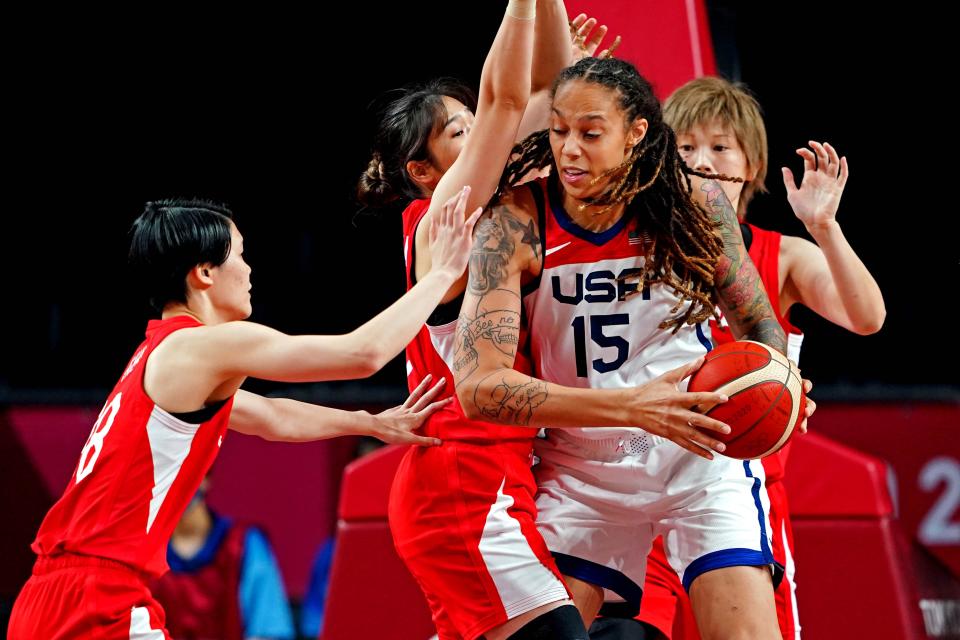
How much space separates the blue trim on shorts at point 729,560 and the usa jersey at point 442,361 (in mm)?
558

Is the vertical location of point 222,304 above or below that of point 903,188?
above

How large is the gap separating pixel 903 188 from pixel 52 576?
9004 millimetres

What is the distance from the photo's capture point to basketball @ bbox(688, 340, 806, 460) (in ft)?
8.95

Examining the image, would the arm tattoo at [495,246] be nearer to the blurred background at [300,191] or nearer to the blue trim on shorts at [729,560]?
the blue trim on shorts at [729,560]

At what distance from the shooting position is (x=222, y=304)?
3.42m

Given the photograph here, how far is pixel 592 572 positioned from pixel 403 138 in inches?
54.5

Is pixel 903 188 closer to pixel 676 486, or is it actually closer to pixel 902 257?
pixel 902 257

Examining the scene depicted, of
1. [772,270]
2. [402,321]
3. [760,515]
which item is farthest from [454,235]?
[772,270]

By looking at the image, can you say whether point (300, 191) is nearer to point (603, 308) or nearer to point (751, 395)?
point (603, 308)

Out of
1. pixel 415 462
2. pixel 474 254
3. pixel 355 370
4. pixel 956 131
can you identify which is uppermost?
pixel 474 254

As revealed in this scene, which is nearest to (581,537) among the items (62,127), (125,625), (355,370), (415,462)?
(415,462)

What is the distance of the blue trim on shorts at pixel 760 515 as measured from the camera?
299cm

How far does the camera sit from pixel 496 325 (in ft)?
9.73

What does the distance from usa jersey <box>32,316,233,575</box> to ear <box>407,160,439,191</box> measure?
950mm
